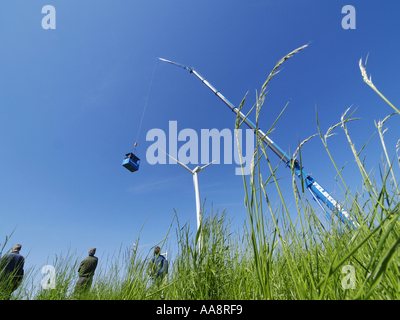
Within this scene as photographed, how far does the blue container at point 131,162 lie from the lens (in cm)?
1966

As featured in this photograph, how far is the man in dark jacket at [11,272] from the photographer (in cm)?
565

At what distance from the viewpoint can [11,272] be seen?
6297 millimetres

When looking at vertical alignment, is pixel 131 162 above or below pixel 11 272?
above

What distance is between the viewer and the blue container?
1966 cm

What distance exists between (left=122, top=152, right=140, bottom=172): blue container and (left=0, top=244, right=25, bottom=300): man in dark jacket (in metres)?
12.4

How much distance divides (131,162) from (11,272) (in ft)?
46.0

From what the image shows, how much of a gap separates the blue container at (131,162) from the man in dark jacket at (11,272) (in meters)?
12.4

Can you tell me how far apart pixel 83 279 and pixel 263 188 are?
9.98 metres

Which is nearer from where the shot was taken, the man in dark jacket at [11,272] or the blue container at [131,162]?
the man in dark jacket at [11,272]

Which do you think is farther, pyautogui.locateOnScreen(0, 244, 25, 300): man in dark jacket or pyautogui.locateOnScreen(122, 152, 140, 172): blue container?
pyautogui.locateOnScreen(122, 152, 140, 172): blue container

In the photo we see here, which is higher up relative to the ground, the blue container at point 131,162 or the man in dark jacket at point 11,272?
the blue container at point 131,162

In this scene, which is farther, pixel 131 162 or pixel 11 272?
pixel 131 162
